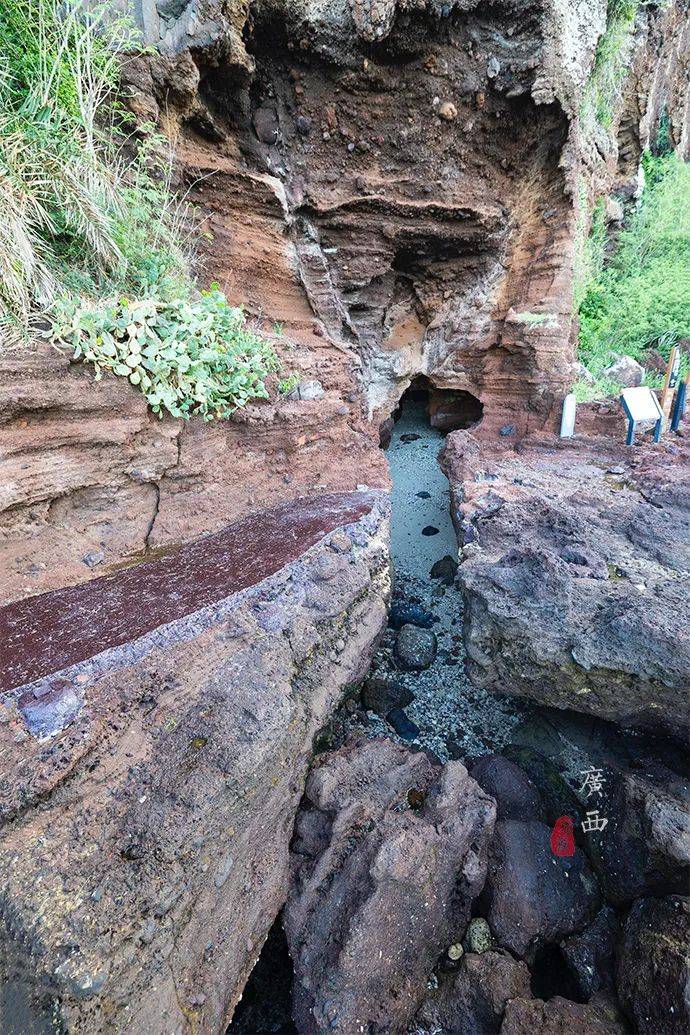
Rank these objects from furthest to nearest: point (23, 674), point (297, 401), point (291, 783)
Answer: point (297, 401), point (291, 783), point (23, 674)

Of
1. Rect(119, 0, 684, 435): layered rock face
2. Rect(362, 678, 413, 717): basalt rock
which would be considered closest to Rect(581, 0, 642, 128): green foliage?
Rect(119, 0, 684, 435): layered rock face

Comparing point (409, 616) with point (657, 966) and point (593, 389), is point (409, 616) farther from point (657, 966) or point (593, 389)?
point (593, 389)

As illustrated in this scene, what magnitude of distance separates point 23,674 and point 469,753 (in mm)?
2994

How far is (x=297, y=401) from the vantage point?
12.6 ft

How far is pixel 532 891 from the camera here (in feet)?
7.95

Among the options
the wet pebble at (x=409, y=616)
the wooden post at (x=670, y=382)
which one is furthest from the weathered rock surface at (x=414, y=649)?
the wooden post at (x=670, y=382)

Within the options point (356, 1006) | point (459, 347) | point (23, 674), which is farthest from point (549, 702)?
point (459, 347)

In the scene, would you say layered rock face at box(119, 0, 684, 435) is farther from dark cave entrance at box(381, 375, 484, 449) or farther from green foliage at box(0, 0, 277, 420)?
dark cave entrance at box(381, 375, 484, 449)

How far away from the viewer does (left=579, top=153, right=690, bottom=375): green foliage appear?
20.6ft

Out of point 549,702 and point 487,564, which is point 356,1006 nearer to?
point 549,702

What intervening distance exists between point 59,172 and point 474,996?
4.77 m

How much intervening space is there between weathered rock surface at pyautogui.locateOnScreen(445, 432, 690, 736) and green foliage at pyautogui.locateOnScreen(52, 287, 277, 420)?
204cm

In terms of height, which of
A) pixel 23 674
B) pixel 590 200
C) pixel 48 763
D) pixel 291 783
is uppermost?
pixel 590 200

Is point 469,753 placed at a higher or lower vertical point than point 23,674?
lower
